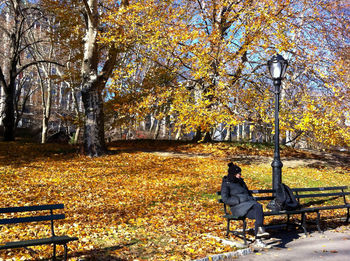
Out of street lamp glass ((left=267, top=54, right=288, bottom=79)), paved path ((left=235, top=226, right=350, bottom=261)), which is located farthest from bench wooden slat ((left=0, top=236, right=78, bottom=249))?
street lamp glass ((left=267, top=54, right=288, bottom=79))

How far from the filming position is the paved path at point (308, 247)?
19.0 feet

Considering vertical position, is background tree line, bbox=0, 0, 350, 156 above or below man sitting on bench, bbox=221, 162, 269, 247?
above

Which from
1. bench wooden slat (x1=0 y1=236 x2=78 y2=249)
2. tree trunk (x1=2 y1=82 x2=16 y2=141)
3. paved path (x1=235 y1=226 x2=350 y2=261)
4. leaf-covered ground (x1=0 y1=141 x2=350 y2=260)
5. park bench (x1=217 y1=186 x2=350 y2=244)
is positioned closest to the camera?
bench wooden slat (x1=0 y1=236 x2=78 y2=249)

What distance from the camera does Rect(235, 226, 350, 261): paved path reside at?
580 centimetres

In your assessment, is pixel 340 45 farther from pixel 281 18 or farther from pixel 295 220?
pixel 295 220

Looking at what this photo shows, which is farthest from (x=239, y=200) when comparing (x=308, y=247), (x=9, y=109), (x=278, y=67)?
(x=9, y=109)

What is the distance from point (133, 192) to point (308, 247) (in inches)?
221

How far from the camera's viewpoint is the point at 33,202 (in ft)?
29.9

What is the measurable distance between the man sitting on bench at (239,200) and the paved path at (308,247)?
38cm

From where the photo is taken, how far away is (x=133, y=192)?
35.3 feet

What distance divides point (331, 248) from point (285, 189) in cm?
163

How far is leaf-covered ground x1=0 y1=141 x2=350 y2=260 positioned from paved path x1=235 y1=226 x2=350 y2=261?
770mm

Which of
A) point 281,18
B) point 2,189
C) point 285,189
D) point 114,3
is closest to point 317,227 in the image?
point 285,189

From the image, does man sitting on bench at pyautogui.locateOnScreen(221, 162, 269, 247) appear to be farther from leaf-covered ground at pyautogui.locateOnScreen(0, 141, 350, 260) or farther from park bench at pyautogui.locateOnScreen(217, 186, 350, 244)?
leaf-covered ground at pyautogui.locateOnScreen(0, 141, 350, 260)
